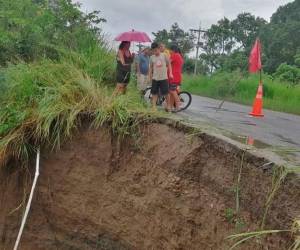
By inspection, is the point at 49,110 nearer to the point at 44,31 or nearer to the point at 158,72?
the point at 158,72

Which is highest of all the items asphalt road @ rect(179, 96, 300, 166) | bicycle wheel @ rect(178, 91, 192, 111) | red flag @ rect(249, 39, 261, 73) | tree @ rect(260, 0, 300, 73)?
tree @ rect(260, 0, 300, 73)

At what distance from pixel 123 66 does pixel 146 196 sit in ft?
9.59

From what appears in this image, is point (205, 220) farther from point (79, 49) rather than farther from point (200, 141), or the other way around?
point (79, 49)

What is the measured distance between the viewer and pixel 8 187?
7203mm

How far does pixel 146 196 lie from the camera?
6.24m

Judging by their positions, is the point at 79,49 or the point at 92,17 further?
the point at 92,17

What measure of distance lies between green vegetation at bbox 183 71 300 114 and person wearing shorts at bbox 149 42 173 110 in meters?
10.7

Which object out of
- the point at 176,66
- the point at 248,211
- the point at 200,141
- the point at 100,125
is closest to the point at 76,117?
the point at 100,125

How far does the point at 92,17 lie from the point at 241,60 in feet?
93.5

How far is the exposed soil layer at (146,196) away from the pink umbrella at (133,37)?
2.58 meters

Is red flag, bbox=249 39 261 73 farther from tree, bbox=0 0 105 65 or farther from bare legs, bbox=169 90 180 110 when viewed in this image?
tree, bbox=0 0 105 65

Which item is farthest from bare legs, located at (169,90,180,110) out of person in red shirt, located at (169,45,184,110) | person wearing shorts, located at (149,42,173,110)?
→ person wearing shorts, located at (149,42,173,110)

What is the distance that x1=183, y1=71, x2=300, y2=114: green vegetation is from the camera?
2081cm

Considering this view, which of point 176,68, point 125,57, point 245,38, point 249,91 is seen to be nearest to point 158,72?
point 125,57
